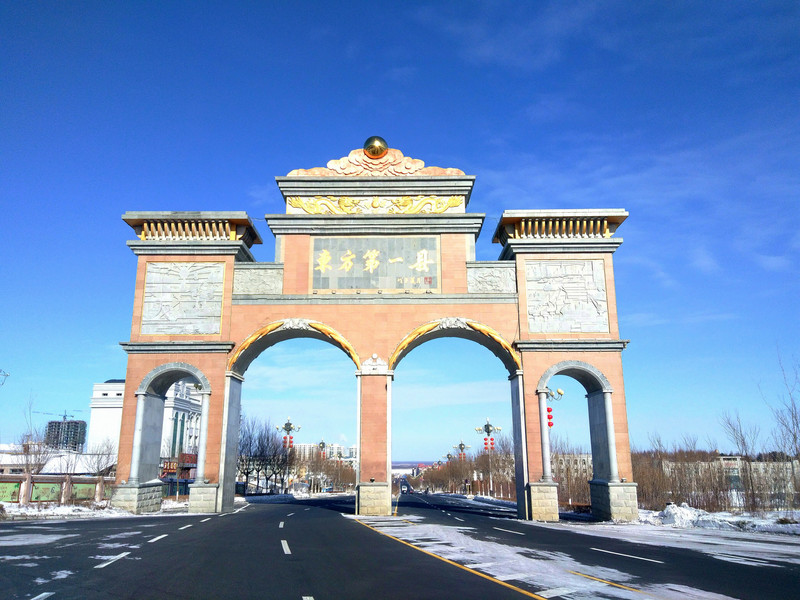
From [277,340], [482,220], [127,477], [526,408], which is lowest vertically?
[127,477]

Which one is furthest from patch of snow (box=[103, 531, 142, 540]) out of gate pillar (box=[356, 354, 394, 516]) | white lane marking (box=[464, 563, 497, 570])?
gate pillar (box=[356, 354, 394, 516])

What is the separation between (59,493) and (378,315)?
21433 mm

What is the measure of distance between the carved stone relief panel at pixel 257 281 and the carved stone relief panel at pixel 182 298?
736 mm

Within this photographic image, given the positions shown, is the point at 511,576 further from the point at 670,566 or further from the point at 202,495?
the point at 202,495

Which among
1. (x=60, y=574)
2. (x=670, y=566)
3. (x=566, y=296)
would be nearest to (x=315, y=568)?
(x=60, y=574)

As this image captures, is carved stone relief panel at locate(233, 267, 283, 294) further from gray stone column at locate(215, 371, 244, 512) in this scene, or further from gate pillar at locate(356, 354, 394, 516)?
gate pillar at locate(356, 354, 394, 516)

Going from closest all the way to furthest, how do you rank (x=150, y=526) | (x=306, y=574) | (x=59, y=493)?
(x=306, y=574) → (x=150, y=526) → (x=59, y=493)

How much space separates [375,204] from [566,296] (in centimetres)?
1003

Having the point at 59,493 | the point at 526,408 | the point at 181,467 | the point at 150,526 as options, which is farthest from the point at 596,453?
the point at 181,467

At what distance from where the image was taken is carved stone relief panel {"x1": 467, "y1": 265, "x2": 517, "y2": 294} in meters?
27.0

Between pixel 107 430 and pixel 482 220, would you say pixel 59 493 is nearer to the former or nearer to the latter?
pixel 482 220

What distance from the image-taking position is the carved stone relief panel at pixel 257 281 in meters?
27.1

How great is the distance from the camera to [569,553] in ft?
42.9

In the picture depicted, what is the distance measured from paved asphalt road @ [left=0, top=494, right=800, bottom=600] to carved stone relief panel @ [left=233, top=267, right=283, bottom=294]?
40.6 feet
